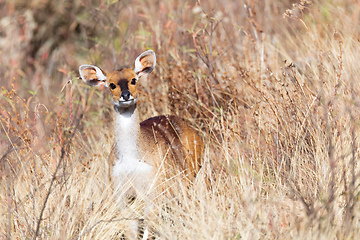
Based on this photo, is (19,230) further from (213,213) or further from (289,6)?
(289,6)

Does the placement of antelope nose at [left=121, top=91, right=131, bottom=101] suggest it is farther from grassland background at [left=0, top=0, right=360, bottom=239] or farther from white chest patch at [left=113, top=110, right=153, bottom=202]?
grassland background at [left=0, top=0, right=360, bottom=239]

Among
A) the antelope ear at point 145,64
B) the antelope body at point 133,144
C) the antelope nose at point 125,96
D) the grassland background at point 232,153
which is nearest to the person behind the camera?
the grassland background at point 232,153

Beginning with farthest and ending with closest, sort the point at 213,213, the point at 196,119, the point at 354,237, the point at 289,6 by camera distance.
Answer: the point at 289,6 < the point at 196,119 < the point at 213,213 < the point at 354,237

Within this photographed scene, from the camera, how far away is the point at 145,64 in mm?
4387

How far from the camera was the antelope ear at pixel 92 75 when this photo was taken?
422 centimetres

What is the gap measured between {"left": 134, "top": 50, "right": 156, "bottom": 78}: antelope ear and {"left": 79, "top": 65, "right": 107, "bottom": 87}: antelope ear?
31 centimetres

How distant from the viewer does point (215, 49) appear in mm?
5977

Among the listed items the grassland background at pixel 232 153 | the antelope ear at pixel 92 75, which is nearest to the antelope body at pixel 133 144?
the antelope ear at pixel 92 75

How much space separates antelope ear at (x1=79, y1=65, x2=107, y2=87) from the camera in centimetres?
422

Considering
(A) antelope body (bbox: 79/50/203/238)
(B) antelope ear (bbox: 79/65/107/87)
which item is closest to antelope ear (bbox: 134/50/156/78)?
(A) antelope body (bbox: 79/50/203/238)

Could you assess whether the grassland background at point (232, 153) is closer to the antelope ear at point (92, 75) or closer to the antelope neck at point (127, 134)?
the antelope ear at point (92, 75)

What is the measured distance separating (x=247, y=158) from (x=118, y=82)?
129cm

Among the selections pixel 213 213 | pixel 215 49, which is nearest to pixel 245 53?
pixel 215 49

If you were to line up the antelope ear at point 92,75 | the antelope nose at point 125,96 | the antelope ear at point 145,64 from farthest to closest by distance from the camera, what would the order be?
the antelope ear at point 145,64
the antelope ear at point 92,75
the antelope nose at point 125,96
